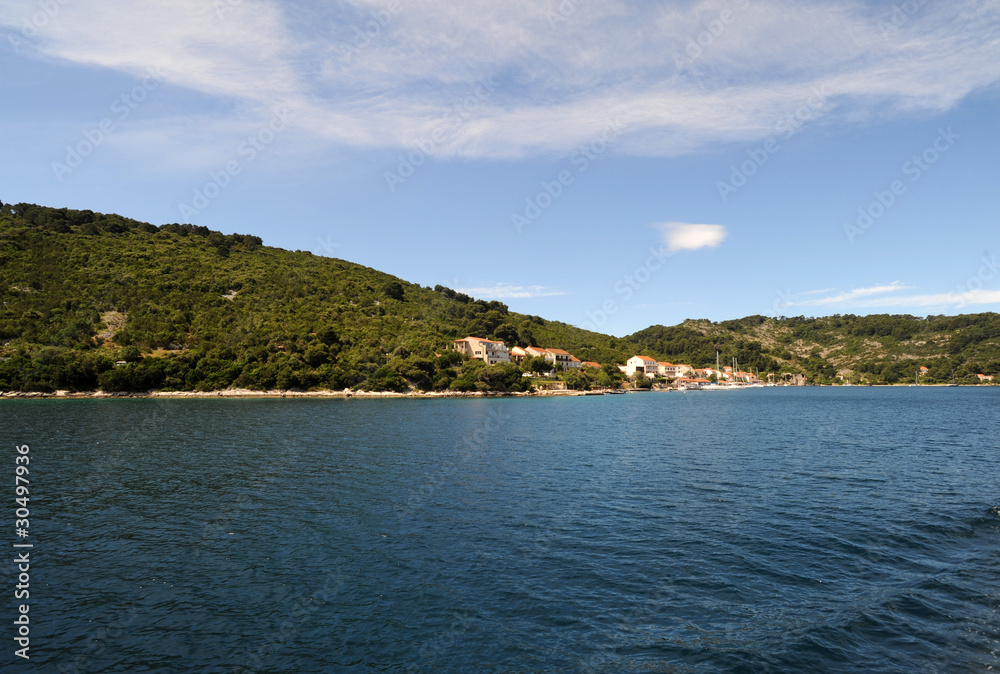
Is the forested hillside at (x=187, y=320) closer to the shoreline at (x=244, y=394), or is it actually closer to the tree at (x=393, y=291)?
the tree at (x=393, y=291)

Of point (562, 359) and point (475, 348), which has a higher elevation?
point (475, 348)

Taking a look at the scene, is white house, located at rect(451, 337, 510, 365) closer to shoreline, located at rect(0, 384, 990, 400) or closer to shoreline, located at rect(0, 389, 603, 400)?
shoreline, located at rect(0, 384, 990, 400)

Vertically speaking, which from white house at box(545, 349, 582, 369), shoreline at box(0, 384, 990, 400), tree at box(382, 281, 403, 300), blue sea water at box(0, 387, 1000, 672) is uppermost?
tree at box(382, 281, 403, 300)

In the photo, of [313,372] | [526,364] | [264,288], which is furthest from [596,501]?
[264,288]

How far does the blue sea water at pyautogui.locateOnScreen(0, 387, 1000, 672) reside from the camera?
1149cm

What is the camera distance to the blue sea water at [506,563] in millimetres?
11492

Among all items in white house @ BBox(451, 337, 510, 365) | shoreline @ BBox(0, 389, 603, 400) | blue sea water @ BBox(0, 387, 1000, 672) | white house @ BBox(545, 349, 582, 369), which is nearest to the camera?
blue sea water @ BBox(0, 387, 1000, 672)

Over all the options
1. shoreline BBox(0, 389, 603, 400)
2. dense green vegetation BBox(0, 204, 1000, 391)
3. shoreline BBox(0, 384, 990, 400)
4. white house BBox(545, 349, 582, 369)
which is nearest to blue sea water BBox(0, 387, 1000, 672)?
shoreline BBox(0, 389, 603, 400)

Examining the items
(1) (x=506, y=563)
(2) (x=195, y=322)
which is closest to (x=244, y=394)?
(2) (x=195, y=322)

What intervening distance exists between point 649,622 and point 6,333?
14463 cm

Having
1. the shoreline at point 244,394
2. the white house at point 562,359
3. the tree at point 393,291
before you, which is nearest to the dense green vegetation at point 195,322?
the tree at point 393,291

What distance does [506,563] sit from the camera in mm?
16641

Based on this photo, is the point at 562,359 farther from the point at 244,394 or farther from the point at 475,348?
the point at 244,394

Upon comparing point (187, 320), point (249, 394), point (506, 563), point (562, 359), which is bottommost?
point (506, 563)
